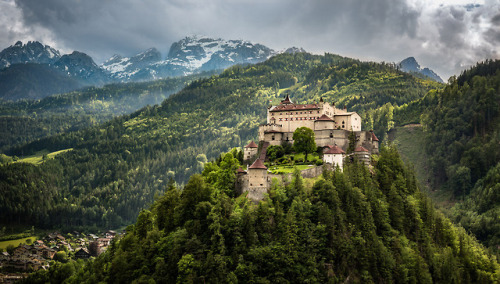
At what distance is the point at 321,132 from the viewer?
92125mm

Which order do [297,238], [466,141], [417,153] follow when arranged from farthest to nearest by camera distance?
[417,153] → [466,141] → [297,238]

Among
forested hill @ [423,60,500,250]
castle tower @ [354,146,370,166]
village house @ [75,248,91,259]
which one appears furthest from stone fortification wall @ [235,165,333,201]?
village house @ [75,248,91,259]

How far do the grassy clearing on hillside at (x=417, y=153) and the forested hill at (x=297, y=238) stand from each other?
66256 mm

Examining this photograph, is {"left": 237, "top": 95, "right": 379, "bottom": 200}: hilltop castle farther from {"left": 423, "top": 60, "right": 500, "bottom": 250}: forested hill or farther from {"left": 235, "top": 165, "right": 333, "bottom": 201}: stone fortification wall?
{"left": 423, "top": 60, "right": 500, "bottom": 250}: forested hill

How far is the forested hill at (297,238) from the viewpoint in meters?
63.1

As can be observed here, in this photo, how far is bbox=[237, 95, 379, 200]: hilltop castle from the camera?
8464cm

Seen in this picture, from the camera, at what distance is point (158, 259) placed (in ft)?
216

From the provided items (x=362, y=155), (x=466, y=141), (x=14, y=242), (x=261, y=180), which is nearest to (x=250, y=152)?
(x=261, y=180)

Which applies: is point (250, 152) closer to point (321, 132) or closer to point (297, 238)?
point (321, 132)

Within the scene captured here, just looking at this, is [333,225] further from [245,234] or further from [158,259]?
[158,259]

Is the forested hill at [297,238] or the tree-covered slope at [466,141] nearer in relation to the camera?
the forested hill at [297,238]

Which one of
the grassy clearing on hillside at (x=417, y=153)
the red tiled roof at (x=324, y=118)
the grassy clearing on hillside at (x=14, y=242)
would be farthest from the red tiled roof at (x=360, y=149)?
the grassy clearing on hillside at (x=14, y=242)

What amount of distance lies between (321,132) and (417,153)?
90202 mm

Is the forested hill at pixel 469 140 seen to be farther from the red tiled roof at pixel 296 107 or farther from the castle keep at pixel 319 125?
the red tiled roof at pixel 296 107
